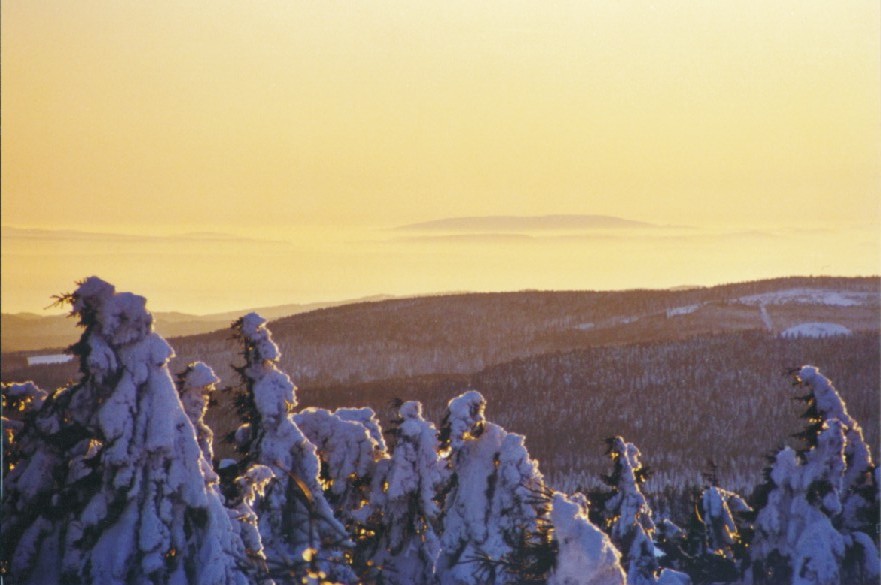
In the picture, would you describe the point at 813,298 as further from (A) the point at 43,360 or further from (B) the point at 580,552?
(B) the point at 580,552

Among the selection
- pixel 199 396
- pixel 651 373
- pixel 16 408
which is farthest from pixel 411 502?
pixel 651 373

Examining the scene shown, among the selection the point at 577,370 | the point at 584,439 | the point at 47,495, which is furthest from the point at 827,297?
the point at 47,495

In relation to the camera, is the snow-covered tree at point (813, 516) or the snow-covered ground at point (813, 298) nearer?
the snow-covered tree at point (813, 516)

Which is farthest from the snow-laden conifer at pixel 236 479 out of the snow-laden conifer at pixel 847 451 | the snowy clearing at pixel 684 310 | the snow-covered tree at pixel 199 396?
the snowy clearing at pixel 684 310

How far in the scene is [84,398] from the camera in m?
25.4

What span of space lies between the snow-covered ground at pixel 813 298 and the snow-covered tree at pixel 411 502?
140 metres

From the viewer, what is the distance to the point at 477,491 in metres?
35.1

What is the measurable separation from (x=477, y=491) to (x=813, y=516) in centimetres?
710

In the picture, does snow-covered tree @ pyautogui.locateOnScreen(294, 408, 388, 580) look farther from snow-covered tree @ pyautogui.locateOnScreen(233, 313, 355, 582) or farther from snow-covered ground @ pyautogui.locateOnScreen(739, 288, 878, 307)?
snow-covered ground @ pyautogui.locateOnScreen(739, 288, 878, 307)

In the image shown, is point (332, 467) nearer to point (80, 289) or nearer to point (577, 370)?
point (80, 289)

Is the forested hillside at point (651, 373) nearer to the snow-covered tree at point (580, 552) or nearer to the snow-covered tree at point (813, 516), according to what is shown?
the snow-covered tree at point (813, 516)

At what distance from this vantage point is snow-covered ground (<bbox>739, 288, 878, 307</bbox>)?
17238 centimetres

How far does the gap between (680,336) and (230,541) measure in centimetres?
15528

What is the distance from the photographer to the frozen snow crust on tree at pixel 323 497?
24797mm
